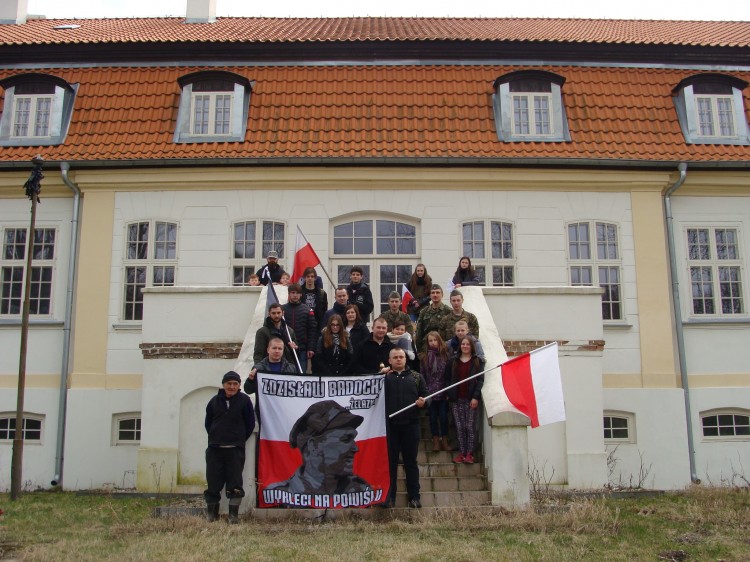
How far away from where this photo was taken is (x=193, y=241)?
14953mm

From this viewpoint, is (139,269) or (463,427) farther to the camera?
(139,269)

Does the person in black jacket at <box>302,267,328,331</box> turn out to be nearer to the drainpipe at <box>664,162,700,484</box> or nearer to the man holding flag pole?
the man holding flag pole

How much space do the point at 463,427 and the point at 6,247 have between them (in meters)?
10.00

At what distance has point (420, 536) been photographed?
7992 mm

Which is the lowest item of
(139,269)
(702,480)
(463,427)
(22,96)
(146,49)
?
(702,480)

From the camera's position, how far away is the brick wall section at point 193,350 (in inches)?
489

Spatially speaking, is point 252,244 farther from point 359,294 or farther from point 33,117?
point 33,117

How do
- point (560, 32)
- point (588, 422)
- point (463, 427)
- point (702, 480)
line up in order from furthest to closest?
point (560, 32) → point (702, 480) → point (588, 422) → point (463, 427)

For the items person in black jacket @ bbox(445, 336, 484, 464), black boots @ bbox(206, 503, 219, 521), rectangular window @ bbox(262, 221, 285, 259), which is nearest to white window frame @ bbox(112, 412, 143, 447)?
rectangular window @ bbox(262, 221, 285, 259)

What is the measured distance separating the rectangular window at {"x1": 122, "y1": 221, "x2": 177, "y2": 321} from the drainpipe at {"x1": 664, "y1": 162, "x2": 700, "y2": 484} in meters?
9.32

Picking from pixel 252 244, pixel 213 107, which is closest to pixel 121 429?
pixel 252 244

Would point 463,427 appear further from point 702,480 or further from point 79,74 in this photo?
point 79,74

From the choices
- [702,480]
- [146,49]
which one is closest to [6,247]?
[146,49]

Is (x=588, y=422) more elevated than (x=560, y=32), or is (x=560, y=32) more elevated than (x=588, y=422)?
(x=560, y=32)
